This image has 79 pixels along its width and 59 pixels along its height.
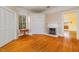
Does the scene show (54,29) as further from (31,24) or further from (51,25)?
(31,24)

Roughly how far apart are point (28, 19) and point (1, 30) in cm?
407

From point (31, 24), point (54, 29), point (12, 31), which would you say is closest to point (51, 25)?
point (54, 29)

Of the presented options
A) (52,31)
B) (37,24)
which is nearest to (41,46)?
(52,31)

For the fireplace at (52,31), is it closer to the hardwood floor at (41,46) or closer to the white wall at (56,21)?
the white wall at (56,21)

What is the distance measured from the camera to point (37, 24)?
8.60m

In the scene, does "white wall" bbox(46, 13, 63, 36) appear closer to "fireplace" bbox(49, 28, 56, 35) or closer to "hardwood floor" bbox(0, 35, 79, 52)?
"fireplace" bbox(49, 28, 56, 35)

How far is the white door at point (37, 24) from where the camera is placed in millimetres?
8489

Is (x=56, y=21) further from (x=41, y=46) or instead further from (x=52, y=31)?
(x=41, y=46)

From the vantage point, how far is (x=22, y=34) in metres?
7.52

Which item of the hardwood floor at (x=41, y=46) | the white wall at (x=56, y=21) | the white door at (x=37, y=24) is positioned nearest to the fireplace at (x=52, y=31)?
the white wall at (x=56, y=21)

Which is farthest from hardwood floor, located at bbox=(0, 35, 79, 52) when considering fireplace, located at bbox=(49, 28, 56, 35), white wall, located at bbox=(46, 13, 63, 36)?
fireplace, located at bbox=(49, 28, 56, 35)

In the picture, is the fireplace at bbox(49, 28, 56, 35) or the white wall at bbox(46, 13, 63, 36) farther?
the fireplace at bbox(49, 28, 56, 35)

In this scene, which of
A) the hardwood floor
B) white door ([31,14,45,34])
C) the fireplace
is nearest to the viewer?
the hardwood floor

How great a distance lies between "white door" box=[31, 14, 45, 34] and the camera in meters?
8.49
